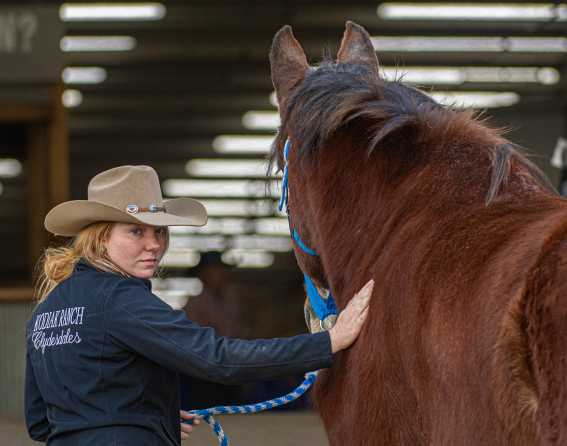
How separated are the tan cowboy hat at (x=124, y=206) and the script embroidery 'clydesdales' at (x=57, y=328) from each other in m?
0.27

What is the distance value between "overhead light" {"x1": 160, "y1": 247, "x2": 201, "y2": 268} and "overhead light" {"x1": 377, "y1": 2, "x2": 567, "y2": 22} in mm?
12184

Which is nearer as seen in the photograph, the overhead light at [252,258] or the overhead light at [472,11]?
the overhead light at [472,11]

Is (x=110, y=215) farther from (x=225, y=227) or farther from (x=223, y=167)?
(x=225, y=227)

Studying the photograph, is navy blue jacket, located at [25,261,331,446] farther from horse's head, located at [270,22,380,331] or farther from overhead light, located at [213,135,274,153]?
overhead light, located at [213,135,274,153]

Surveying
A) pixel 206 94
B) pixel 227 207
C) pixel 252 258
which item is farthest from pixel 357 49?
pixel 252 258

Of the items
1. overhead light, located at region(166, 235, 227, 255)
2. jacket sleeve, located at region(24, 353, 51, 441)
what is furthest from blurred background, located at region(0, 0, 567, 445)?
jacket sleeve, located at region(24, 353, 51, 441)

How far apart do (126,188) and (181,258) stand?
70.3 feet

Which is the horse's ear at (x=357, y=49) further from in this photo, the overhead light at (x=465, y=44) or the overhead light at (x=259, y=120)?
the overhead light at (x=259, y=120)

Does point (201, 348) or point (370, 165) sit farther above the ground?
point (370, 165)

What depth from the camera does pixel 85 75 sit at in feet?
45.9

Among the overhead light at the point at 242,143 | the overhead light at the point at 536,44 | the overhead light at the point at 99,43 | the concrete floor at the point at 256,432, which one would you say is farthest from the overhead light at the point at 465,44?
the concrete floor at the point at 256,432

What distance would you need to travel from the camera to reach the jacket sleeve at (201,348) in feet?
8.99

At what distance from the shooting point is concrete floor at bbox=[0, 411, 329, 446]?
6890mm

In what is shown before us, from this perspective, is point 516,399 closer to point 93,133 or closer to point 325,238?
point 325,238
